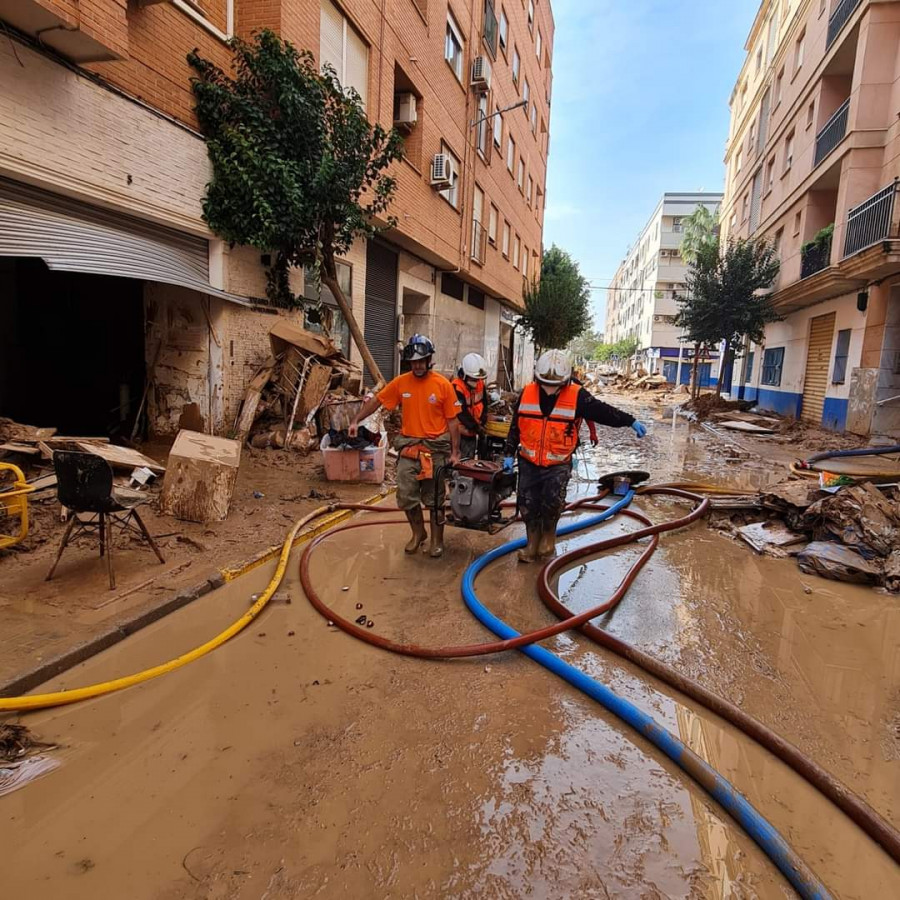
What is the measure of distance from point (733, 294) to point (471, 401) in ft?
61.0

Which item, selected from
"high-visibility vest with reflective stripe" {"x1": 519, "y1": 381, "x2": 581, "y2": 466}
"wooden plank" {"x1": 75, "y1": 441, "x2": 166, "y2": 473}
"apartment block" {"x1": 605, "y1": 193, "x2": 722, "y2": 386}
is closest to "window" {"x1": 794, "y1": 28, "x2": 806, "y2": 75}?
"high-visibility vest with reflective stripe" {"x1": 519, "y1": 381, "x2": 581, "y2": 466}

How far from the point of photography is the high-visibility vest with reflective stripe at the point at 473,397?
6.33 m

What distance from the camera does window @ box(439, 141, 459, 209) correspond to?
15.3 meters

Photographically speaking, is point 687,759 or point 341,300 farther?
point 341,300

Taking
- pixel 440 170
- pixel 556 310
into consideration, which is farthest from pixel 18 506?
pixel 556 310

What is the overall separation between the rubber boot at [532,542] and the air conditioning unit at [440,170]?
11.5m

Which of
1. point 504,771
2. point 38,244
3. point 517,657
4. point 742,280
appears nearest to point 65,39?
point 38,244

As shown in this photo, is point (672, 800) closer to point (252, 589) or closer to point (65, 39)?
point (252, 589)

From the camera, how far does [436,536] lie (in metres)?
5.21

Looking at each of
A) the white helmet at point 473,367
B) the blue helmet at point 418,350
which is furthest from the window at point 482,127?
the blue helmet at point 418,350

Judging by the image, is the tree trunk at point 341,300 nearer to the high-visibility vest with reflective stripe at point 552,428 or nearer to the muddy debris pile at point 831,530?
the high-visibility vest with reflective stripe at point 552,428

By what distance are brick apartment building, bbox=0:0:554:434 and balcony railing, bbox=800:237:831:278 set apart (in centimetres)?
1085

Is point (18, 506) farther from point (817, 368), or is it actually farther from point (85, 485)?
point (817, 368)

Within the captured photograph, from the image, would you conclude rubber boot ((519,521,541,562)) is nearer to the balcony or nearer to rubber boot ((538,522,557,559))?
rubber boot ((538,522,557,559))
